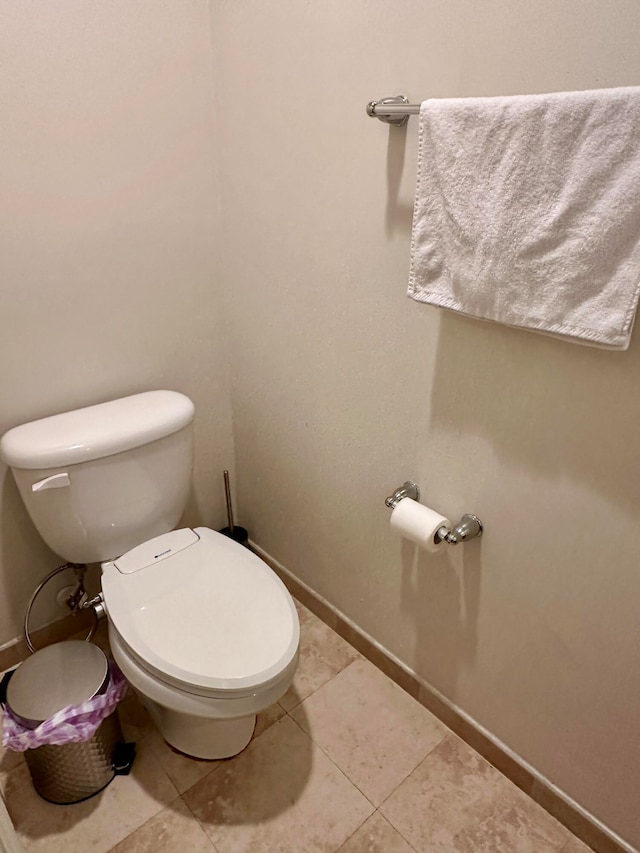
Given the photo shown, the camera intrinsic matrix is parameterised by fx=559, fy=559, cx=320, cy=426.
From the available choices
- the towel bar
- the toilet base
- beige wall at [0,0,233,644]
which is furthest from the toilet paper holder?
beige wall at [0,0,233,644]

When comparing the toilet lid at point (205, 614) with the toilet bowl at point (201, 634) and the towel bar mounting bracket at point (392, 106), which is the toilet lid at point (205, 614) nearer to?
the toilet bowl at point (201, 634)

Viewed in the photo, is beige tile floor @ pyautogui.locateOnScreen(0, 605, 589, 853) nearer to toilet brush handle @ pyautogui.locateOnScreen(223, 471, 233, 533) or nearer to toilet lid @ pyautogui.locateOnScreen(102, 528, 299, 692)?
toilet lid @ pyautogui.locateOnScreen(102, 528, 299, 692)

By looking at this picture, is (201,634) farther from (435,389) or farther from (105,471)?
(435,389)

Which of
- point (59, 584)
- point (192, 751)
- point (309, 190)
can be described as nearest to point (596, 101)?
point (309, 190)

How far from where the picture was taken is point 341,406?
4.64 feet

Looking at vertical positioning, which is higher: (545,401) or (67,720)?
(545,401)

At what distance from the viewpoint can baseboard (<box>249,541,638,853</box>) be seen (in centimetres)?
119

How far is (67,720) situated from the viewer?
117 centimetres

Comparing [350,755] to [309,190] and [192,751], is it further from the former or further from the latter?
[309,190]

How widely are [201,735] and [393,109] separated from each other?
4.63ft

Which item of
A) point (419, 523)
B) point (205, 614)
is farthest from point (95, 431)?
point (419, 523)

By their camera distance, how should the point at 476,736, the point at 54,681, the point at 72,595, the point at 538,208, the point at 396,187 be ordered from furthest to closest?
the point at 72,595 → the point at 476,736 → the point at 54,681 → the point at 396,187 → the point at 538,208

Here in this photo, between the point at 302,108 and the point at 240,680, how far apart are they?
3.93 ft

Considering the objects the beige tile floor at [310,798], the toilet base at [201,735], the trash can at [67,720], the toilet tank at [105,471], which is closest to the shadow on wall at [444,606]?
the beige tile floor at [310,798]
